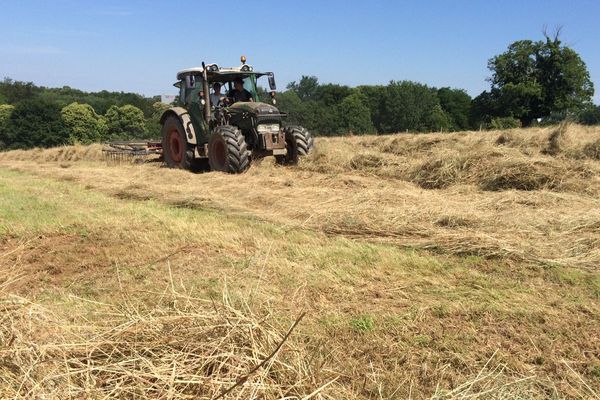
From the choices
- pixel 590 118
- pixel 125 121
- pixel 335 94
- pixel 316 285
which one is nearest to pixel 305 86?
pixel 335 94

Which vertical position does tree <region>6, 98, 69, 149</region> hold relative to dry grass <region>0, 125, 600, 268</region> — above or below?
above

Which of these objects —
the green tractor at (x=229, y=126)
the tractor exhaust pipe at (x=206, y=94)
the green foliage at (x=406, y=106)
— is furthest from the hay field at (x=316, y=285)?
the green foliage at (x=406, y=106)

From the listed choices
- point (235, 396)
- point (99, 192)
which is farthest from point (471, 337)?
point (99, 192)

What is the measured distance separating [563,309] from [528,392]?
135 cm

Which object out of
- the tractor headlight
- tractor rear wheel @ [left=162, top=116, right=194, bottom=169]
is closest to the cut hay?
the tractor headlight

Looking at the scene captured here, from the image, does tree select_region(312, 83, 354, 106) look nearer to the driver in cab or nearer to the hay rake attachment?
the hay rake attachment

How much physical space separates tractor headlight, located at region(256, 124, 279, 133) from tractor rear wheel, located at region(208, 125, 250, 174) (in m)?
0.58

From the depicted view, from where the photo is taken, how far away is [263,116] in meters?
11.3

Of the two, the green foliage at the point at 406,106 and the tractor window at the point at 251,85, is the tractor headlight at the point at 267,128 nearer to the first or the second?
the tractor window at the point at 251,85

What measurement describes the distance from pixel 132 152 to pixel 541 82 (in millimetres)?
38447

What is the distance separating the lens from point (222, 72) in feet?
38.5

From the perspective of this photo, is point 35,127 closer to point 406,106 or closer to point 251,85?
point 406,106

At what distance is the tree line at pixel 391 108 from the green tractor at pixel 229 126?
1114 millimetres

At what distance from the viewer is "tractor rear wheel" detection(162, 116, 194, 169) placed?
12781mm
